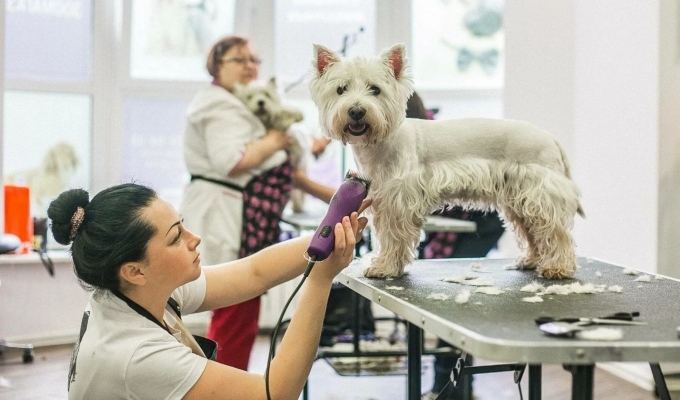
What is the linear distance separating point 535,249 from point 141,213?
919 millimetres

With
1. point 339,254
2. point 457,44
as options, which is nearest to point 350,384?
point 457,44

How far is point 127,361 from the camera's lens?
1141mm

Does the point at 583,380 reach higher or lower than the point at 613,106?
lower

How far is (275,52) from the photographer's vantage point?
4.32 m

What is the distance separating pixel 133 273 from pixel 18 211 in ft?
9.23

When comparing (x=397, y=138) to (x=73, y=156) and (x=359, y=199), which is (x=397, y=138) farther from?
(x=73, y=156)

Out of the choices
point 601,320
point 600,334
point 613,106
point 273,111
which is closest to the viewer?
point 600,334

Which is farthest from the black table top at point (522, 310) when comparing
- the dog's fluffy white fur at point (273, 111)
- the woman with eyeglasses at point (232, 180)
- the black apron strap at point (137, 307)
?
the dog's fluffy white fur at point (273, 111)

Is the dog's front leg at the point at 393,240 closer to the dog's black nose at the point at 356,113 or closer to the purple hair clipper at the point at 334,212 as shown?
the purple hair clipper at the point at 334,212

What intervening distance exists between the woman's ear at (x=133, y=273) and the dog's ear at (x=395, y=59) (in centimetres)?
63

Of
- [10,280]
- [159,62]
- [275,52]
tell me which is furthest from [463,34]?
→ [10,280]

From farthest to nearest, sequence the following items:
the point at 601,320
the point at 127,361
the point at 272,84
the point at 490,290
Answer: the point at 272,84 → the point at 490,290 → the point at 127,361 → the point at 601,320

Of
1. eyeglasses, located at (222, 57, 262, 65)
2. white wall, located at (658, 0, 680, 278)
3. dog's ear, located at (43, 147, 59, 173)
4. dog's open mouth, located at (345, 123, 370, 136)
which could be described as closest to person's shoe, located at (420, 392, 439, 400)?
white wall, located at (658, 0, 680, 278)

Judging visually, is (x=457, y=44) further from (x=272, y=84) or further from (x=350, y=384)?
(x=350, y=384)
